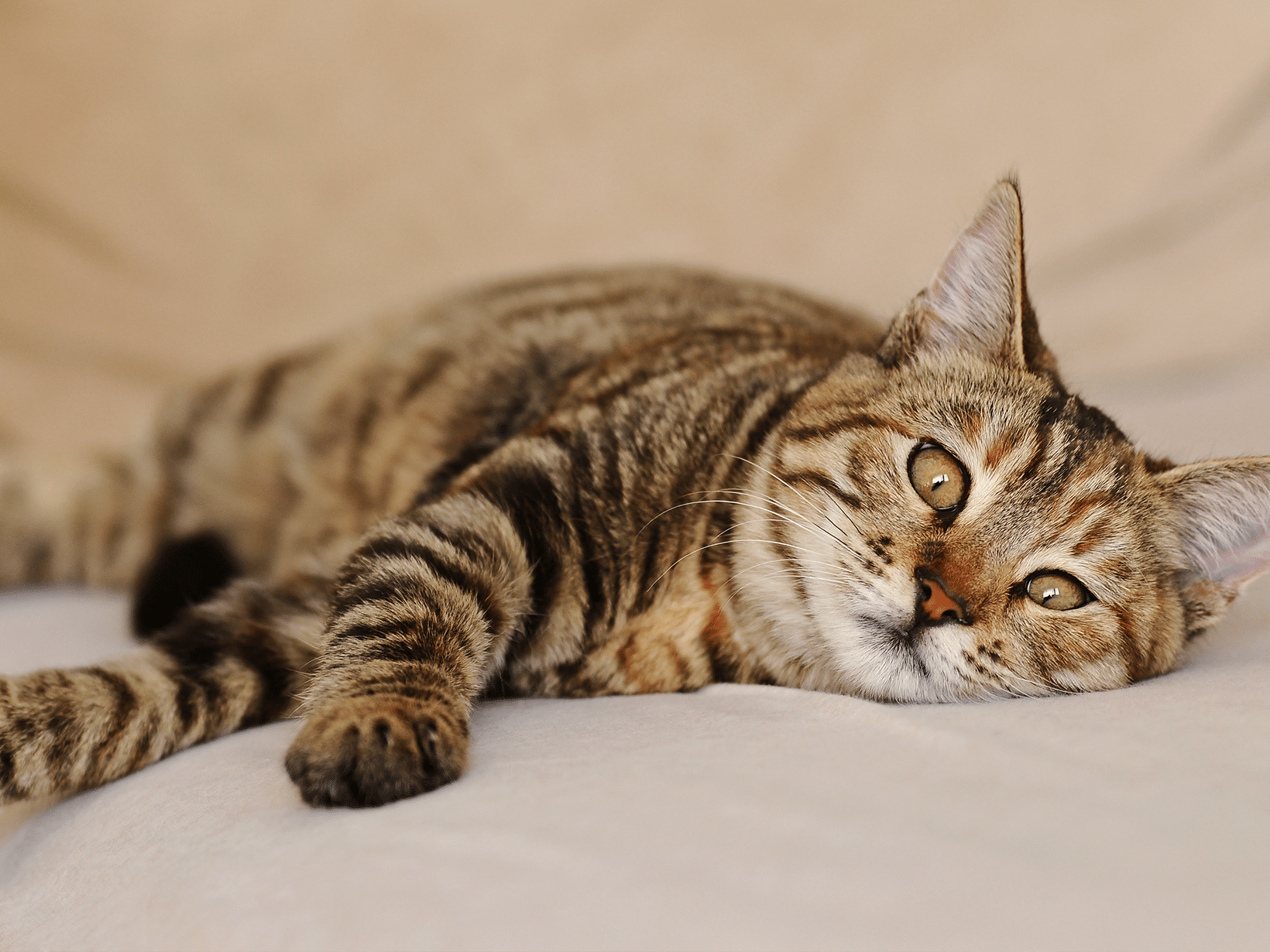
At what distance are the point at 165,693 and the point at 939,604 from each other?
2.88 feet

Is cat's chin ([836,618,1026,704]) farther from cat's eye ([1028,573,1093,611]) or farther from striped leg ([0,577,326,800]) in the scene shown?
striped leg ([0,577,326,800])

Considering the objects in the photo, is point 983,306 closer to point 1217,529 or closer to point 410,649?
point 1217,529

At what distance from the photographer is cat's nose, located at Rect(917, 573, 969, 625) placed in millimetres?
1079

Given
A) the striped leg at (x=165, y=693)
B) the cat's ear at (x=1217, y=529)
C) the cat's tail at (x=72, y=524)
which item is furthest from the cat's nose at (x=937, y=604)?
the cat's tail at (x=72, y=524)

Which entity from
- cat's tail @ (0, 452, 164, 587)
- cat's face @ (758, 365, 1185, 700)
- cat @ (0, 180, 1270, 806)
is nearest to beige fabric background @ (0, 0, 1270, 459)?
cat's tail @ (0, 452, 164, 587)

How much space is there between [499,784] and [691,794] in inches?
6.8

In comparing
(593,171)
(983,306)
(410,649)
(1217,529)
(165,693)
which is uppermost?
(593,171)

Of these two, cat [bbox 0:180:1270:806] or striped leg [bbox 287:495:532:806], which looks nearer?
striped leg [bbox 287:495:532:806]

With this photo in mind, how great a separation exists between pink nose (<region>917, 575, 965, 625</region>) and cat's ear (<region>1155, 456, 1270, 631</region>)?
1.03 feet

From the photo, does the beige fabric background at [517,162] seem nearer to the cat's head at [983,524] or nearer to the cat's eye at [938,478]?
the cat's head at [983,524]

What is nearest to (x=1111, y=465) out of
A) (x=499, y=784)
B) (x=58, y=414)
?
(x=499, y=784)

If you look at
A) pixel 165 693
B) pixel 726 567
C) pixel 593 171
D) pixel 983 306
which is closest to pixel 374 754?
pixel 165 693

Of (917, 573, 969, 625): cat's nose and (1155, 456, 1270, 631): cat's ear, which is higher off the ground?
(1155, 456, 1270, 631): cat's ear

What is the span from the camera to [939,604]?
3.54ft
